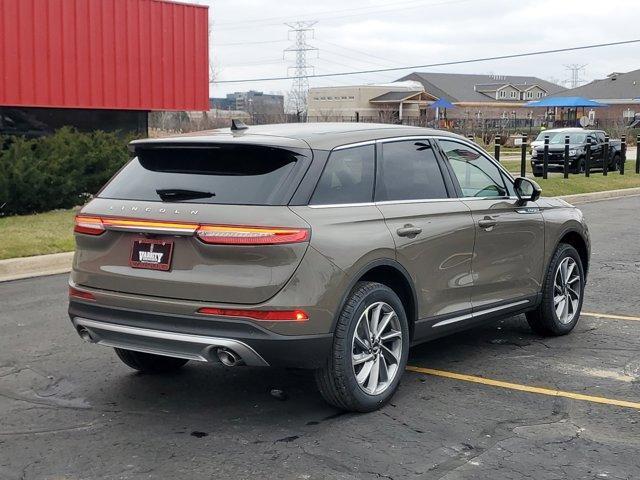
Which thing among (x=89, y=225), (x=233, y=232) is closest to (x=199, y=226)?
(x=233, y=232)

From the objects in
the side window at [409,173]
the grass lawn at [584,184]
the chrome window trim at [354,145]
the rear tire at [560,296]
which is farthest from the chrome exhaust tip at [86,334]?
the grass lawn at [584,184]

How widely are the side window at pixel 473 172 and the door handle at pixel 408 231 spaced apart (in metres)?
0.82

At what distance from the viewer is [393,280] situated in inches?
212

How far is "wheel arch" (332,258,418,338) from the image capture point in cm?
493

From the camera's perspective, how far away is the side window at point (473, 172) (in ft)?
20.3

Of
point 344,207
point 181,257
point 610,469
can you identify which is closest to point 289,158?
point 344,207

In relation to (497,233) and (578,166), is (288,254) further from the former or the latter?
(578,166)

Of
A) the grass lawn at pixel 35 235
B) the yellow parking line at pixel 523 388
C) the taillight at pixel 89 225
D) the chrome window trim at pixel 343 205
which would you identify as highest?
the chrome window trim at pixel 343 205

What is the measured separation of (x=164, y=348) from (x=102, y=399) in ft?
3.10

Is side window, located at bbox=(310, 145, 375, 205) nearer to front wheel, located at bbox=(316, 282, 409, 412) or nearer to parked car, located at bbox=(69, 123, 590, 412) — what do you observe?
parked car, located at bbox=(69, 123, 590, 412)

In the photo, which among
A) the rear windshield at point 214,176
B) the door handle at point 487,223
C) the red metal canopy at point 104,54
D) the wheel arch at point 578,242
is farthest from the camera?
→ the red metal canopy at point 104,54

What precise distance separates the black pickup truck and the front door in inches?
876

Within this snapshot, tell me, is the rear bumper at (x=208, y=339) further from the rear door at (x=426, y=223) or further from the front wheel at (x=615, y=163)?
the front wheel at (x=615, y=163)

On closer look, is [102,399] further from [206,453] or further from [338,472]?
[338,472]
